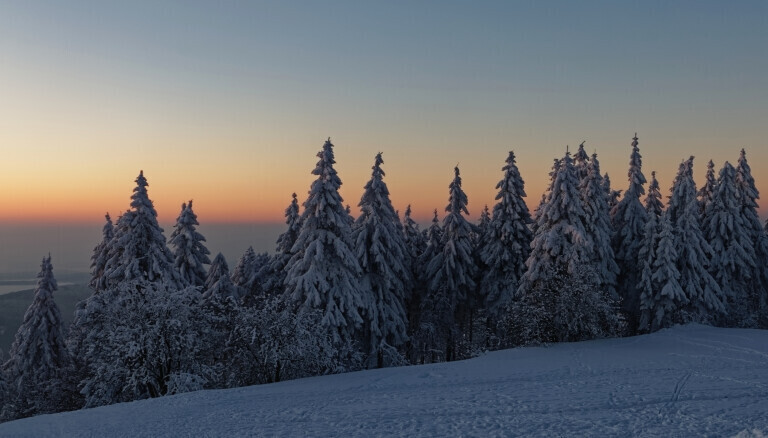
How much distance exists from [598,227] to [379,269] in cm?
1821

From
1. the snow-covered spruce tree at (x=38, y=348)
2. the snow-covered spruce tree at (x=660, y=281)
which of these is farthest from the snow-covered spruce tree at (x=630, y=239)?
Answer: the snow-covered spruce tree at (x=38, y=348)

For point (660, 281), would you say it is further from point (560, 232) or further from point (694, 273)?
point (560, 232)

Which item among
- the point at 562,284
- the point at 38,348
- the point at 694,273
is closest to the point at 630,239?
the point at 694,273

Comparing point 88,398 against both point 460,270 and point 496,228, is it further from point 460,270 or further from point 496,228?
point 496,228

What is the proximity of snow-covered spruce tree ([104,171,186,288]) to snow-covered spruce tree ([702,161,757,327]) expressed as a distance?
4288 centimetres

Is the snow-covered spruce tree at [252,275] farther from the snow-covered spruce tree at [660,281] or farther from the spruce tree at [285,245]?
the snow-covered spruce tree at [660,281]

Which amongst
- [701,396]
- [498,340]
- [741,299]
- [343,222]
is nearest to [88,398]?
[343,222]

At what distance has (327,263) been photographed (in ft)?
102

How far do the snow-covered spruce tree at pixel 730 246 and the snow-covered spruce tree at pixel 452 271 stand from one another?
828 inches

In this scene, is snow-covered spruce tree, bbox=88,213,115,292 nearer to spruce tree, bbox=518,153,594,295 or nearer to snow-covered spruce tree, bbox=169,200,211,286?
snow-covered spruce tree, bbox=169,200,211,286

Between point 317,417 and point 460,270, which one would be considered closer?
point 317,417

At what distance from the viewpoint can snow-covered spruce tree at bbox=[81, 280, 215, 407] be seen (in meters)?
24.9

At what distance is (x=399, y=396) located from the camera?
62.2 feet

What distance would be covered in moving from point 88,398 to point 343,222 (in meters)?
16.5
